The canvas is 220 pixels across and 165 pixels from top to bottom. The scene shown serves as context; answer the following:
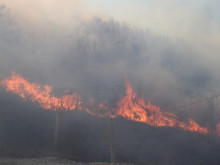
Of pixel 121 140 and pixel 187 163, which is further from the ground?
pixel 121 140

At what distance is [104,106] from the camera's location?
37781 mm

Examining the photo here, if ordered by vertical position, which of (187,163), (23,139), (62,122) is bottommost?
(187,163)

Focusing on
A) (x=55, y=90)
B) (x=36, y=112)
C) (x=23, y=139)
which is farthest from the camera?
(x=55, y=90)

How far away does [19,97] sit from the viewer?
106 ft

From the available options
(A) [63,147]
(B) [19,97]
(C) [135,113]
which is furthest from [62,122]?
(C) [135,113]

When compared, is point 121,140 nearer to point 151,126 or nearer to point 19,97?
point 151,126

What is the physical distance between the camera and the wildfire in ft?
109

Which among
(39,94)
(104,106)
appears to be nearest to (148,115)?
(104,106)

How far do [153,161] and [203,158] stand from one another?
5.64 m

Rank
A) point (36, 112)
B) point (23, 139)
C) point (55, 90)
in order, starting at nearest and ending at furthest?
point (23, 139) → point (36, 112) → point (55, 90)

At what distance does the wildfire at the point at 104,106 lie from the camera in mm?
33156

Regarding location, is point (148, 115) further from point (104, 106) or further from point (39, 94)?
point (39, 94)

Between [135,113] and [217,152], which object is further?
[135,113]

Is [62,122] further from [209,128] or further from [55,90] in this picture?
[209,128]
